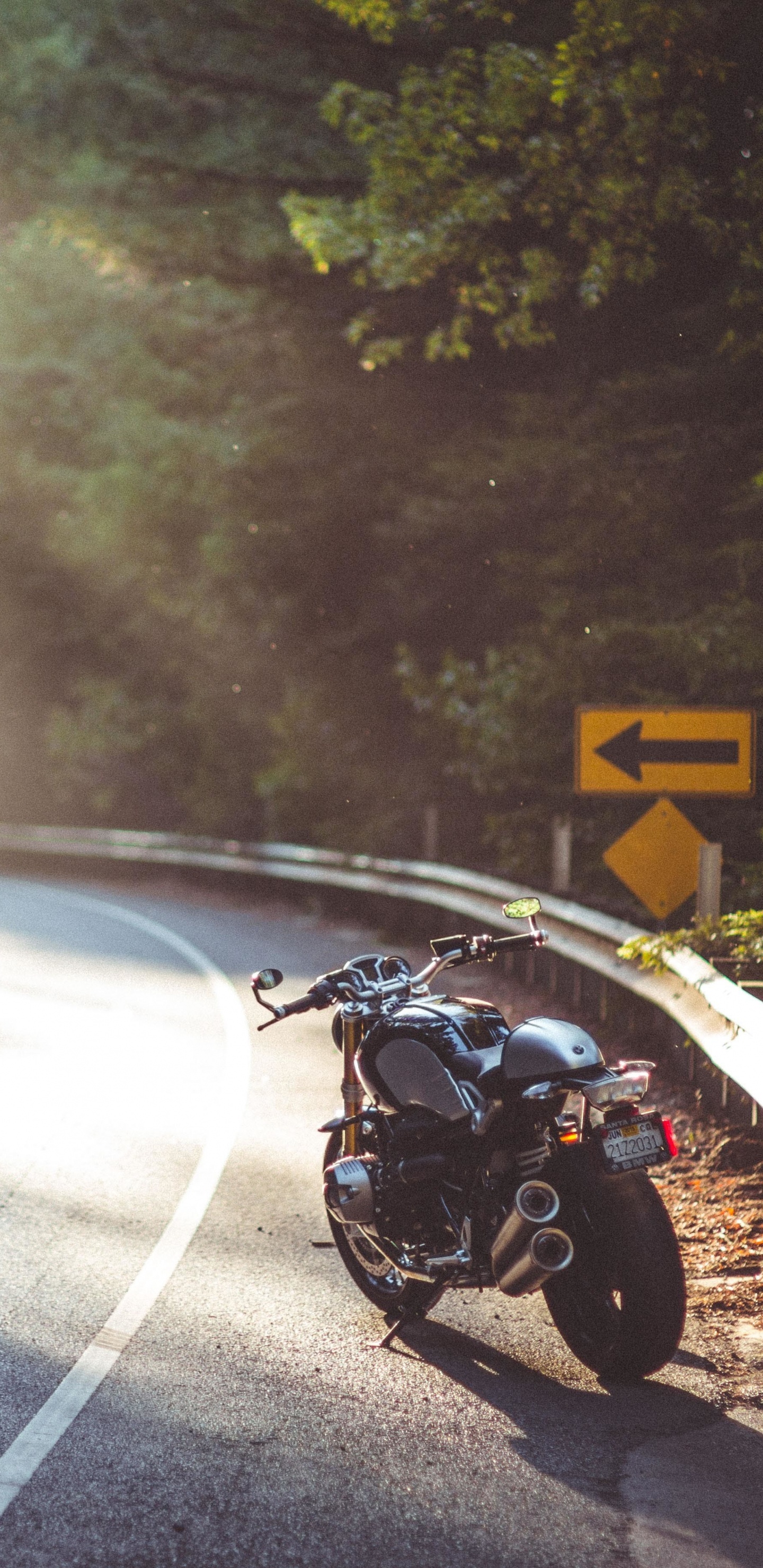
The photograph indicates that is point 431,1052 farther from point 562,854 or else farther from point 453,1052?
point 562,854

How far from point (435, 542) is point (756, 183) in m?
7.99

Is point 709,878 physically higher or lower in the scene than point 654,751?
lower

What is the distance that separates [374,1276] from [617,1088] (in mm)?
1483

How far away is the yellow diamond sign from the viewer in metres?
→ 10.8

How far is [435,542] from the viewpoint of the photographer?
818 inches

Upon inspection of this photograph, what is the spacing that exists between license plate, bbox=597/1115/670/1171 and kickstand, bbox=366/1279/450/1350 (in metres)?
0.85

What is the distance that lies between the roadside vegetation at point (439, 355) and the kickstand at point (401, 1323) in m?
6.50

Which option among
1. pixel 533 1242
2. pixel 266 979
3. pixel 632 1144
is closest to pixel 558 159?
pixel 266 979

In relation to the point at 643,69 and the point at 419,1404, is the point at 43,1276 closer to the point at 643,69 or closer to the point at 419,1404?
the point at 419,1404

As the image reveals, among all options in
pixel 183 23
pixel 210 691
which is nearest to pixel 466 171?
pixel 183 23

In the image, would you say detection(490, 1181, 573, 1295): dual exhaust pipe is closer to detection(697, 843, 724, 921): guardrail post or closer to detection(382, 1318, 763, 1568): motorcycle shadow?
detection(382, 1318, 763, 1568): motorcycle shadow

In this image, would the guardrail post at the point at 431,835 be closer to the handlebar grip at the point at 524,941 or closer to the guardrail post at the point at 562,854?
the guardrail post at the point at 562,854

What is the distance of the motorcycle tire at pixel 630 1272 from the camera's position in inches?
191

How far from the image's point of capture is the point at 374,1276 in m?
5.88
